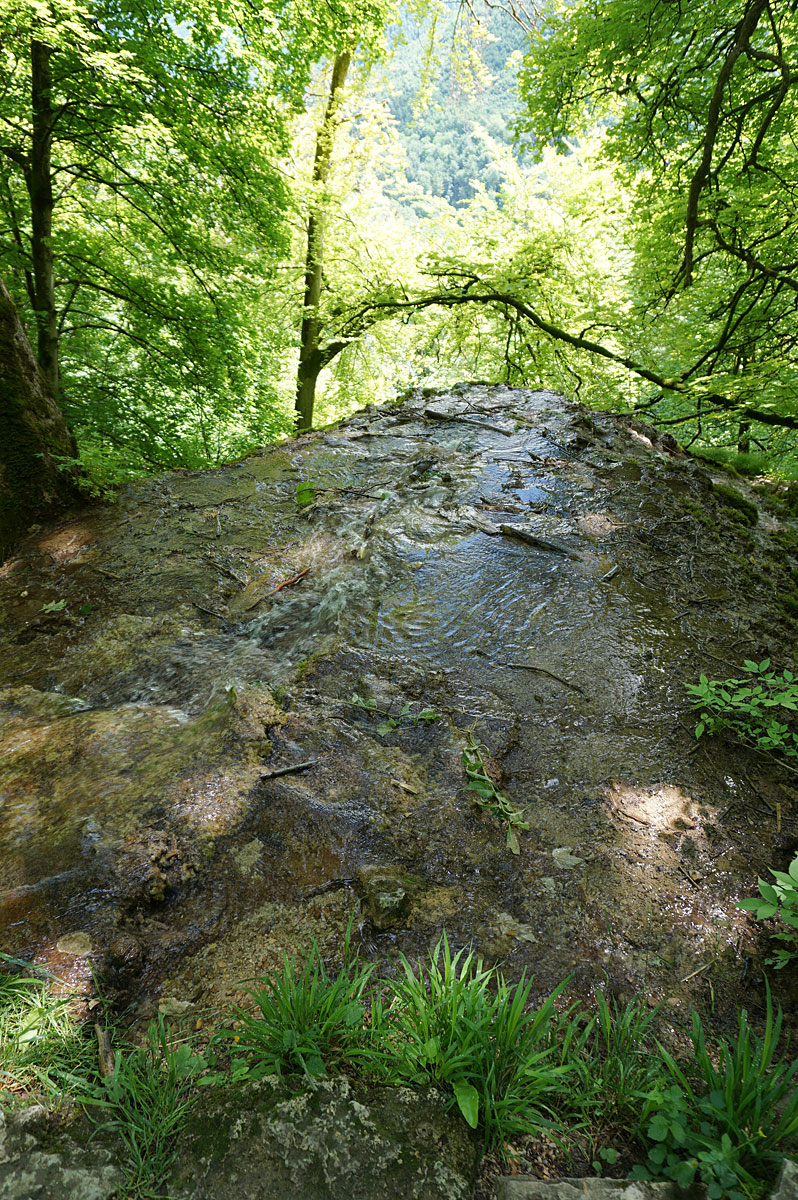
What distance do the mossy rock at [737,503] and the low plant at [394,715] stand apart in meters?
3.65

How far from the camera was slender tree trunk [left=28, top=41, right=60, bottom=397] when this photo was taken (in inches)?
207

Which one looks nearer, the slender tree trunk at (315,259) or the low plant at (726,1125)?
the low plant at (726,1125)

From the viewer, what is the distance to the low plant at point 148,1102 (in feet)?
4.03

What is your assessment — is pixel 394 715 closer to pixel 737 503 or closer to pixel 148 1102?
pixel 148 1102

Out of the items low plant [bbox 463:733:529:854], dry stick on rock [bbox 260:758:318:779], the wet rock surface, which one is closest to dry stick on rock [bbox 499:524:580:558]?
the wet rock surface

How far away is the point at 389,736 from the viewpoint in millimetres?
2752

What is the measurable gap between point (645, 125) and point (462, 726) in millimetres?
7339

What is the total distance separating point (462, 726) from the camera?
2.81m

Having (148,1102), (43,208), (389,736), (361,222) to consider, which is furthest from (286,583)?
(361,222)

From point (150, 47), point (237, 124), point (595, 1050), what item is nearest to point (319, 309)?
point (237, 124)

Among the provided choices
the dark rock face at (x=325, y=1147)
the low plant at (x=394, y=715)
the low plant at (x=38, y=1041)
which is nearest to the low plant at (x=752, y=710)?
the low plant at (x=394, y=715)

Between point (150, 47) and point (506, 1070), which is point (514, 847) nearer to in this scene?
point (506, 1070)

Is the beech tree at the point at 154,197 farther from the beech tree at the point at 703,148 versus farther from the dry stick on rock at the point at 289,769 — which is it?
the dry stick on rock at the point at 289,769

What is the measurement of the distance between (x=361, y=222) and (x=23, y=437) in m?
10.3
